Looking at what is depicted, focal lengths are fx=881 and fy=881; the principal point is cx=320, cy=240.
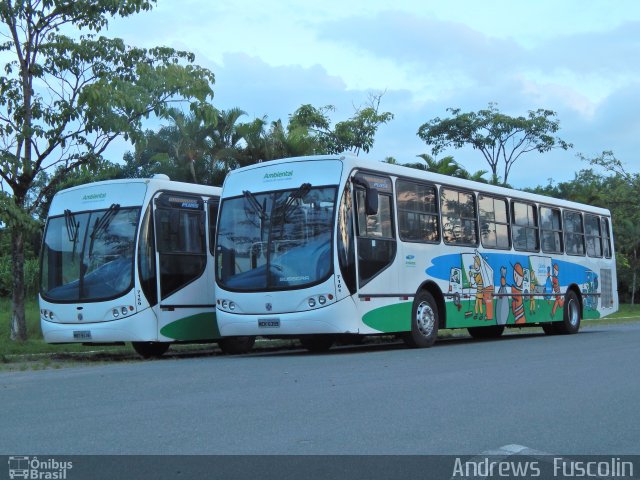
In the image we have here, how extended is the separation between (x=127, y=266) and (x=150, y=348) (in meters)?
2.25

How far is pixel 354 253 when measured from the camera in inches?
556

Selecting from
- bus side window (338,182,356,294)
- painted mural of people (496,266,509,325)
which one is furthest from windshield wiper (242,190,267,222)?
painted mural of people (496,266,509,325)

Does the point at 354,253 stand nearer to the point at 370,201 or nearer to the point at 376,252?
the point at 376,252

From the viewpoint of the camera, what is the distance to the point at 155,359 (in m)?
15.8

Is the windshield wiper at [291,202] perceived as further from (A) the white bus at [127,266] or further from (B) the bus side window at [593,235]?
(B) the bus side window at [593,235]

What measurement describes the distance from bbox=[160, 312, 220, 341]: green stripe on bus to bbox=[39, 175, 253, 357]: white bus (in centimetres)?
2

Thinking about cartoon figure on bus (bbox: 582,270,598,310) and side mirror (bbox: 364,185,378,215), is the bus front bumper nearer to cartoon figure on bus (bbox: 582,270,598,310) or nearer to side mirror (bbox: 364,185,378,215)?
side mirror (bbox: 364,185,378,215)

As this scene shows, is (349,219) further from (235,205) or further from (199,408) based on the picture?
(199,408)

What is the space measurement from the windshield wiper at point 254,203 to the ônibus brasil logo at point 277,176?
1.19ft

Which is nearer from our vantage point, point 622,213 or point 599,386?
point 599,386

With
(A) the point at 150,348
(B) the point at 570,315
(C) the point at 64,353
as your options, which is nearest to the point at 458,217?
(B) the point at 570,315

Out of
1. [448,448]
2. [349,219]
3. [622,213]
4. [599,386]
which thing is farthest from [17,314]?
[622,213]

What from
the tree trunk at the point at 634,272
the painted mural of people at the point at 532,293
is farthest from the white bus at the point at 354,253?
the tree trunk at the point at 634,272
